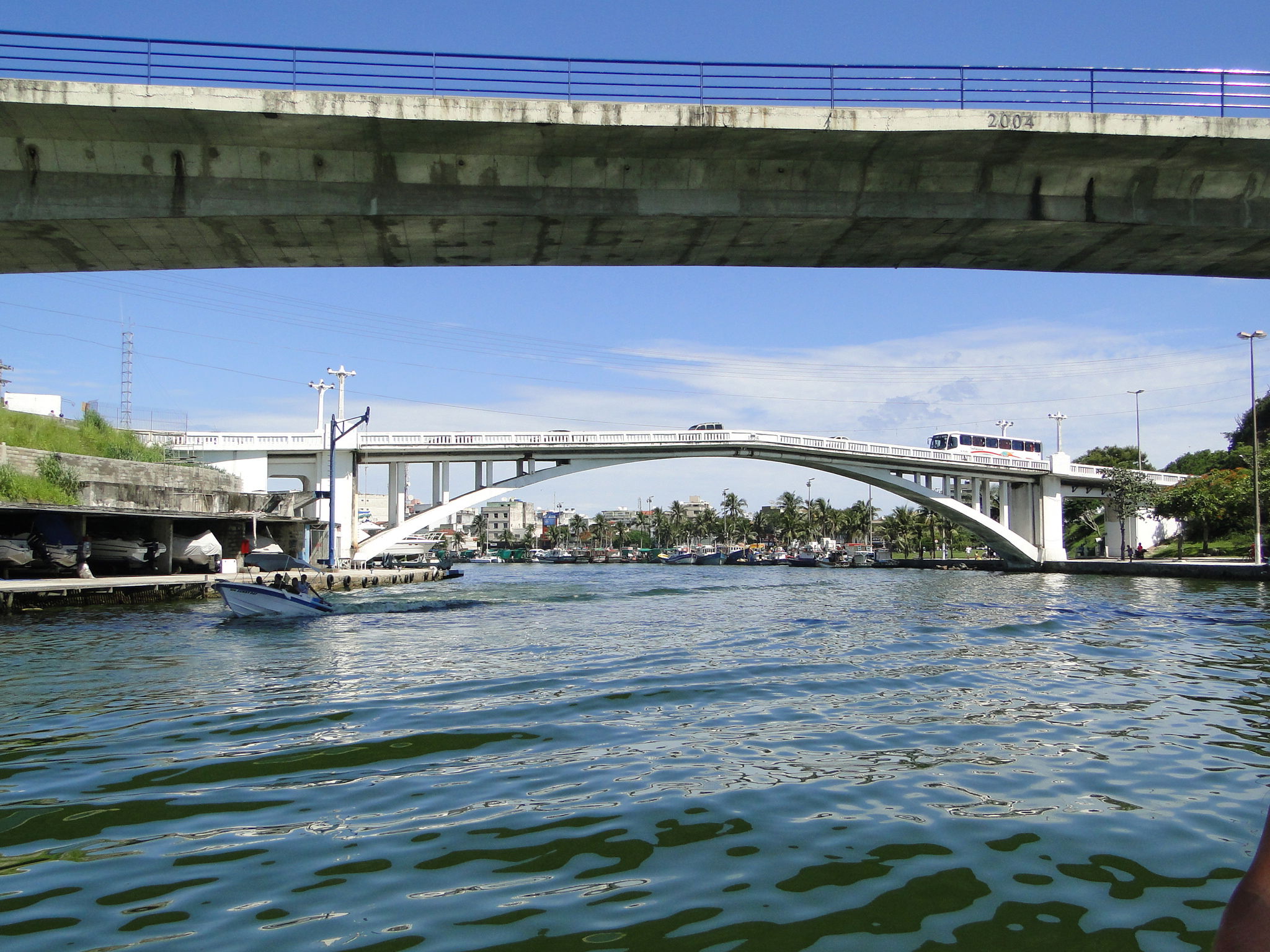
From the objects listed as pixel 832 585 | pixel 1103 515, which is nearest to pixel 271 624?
pixel 832 585

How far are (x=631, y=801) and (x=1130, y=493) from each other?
79505mm

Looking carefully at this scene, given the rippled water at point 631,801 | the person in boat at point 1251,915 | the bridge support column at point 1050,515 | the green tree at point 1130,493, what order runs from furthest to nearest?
the bridge support column at point 1050,515 → the green tree at point 1130,493 → the rippled water at point 631,801 → the person in boat at point 1251,915

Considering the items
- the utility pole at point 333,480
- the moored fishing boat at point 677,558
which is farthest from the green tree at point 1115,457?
the utility pole at point 333,480

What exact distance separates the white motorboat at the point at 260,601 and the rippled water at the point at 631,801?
8432 mm

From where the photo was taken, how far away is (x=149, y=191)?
55.6 ft

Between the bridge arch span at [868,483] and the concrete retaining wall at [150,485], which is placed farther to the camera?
the bridge arch span at [868,483]

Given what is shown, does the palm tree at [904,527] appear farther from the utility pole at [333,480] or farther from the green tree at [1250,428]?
the utility pole at [333,480]

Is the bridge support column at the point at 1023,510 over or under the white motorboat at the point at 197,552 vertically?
over

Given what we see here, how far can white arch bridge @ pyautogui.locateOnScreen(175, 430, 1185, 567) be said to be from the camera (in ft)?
218

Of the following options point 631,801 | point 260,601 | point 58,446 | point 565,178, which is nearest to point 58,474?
point 58,446

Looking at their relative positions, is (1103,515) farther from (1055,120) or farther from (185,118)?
(185,118)

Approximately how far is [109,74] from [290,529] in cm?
4703

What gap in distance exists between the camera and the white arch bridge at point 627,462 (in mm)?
66312

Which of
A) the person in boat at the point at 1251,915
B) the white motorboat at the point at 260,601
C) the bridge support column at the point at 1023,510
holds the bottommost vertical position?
the white motorboat at the point at 260,601
